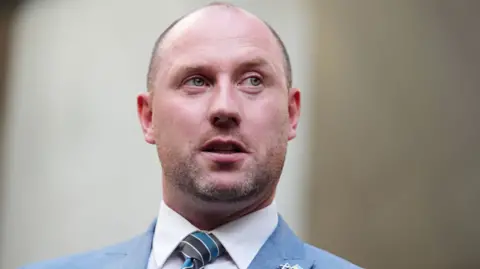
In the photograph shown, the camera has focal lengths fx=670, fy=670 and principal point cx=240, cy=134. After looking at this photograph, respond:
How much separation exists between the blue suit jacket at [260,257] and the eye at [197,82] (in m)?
0.42

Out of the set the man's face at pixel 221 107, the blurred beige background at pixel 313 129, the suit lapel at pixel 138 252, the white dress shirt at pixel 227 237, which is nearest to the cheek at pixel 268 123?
the man's face at pixel 221 107

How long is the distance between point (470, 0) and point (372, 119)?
0.61 m

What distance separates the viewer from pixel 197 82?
1679 mm

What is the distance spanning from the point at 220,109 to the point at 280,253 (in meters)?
0.40

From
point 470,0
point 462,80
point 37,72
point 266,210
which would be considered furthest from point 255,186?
point 37,72

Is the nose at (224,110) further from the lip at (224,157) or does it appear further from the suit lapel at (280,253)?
the suit lapel at (280,253)

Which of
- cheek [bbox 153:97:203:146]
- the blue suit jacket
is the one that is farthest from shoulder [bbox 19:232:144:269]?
cheek [bbox 153:97:203:146]

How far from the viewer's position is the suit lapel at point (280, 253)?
163cm

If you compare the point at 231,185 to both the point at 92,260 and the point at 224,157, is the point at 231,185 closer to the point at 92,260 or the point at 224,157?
the point at 224,157

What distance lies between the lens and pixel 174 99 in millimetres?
1681

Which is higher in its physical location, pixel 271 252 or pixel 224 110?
pixel 224 110

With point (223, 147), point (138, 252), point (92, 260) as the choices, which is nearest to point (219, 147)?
point (223, 147)

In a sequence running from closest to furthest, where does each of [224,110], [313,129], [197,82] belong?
1. [224,110]
2. [197,82]
3. [313,129]

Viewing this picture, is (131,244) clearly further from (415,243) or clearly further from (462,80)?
(462,80)
